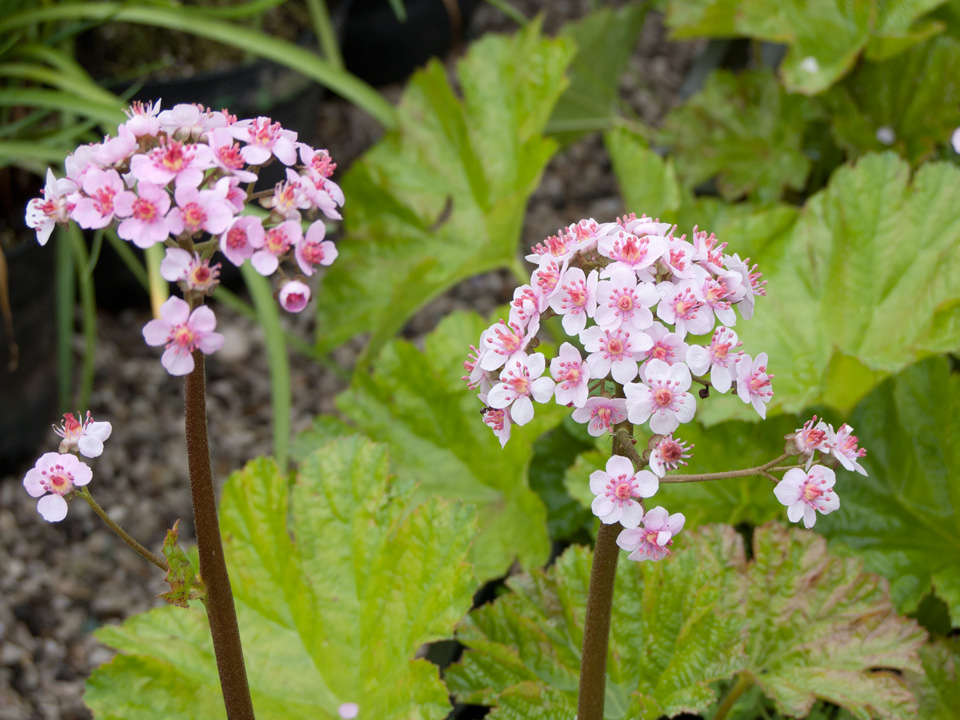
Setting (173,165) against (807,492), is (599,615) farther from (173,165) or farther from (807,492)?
(173,165)

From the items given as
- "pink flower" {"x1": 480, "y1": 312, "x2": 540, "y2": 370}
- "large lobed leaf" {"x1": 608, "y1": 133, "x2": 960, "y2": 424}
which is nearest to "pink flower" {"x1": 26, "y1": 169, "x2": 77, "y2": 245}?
"pink flower" {"x1": 480, "y1": 312, "x2": 540, "y2": 370}

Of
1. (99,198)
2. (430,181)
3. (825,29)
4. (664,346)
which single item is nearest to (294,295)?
(99,198)

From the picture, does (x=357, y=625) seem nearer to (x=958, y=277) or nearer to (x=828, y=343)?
(x=828, y=343)

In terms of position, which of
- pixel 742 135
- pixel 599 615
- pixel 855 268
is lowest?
pixel 599 615

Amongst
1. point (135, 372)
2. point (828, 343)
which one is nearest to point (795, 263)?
point (828, 343)

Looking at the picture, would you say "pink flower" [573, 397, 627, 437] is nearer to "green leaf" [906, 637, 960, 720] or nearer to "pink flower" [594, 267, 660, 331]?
"pink flower" [594, 267, 660, 331]

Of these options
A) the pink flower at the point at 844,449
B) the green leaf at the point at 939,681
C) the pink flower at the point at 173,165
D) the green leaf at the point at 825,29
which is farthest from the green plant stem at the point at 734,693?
the green leaf at the point at 825,29

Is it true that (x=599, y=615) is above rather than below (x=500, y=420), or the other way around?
below
